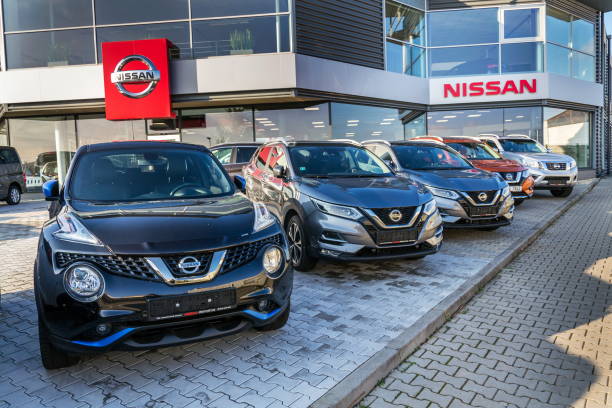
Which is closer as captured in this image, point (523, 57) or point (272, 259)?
point (272, 259)

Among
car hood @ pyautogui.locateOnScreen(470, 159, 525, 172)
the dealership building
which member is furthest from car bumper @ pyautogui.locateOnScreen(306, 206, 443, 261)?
the dealership building

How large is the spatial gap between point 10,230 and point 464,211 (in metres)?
8.88

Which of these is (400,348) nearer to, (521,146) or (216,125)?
(521,146)

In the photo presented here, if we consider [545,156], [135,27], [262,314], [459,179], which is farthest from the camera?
[135,27]

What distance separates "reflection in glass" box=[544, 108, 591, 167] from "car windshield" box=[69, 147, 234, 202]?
19108 mm

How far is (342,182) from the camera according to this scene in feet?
19.4

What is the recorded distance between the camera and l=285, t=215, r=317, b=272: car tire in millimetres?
5629

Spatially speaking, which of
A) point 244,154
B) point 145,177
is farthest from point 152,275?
point 244,154

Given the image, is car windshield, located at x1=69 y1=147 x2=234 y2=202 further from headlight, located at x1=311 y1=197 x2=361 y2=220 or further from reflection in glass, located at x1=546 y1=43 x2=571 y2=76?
reflection in glass, located at x1=546 y1=43 x2=571 y2=76

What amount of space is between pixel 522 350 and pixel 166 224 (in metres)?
2.91

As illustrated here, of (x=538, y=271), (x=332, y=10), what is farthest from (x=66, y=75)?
(x=538, y=271)

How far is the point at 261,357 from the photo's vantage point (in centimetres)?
358

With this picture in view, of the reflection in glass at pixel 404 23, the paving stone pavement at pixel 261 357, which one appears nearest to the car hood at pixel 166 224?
the paving stone pavement at pixel 261 357

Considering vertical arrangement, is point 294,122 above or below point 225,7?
below
